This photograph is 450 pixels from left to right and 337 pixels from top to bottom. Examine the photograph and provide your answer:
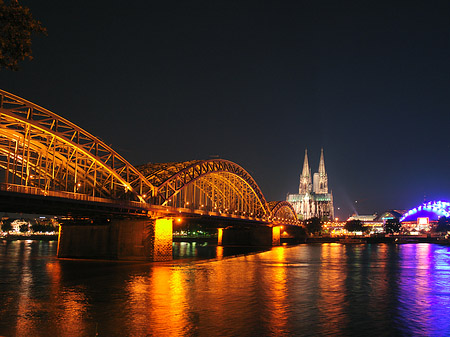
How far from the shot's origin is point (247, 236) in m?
152

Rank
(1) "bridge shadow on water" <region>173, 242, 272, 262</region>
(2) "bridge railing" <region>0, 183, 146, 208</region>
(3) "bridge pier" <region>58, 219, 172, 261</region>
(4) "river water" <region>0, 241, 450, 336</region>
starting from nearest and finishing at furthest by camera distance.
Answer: (4) "river water" <region>0, 241, 450, 336</region>, (2) "bridge railing" <region>0, 183, 146, 208</region>, (3) "bridge pier" <region>58, 219, 172, 261</region>, (1) "bridge shadow on water" <region>173, 242, 272, 262</region>

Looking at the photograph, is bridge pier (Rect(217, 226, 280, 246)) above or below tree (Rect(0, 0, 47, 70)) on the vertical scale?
below

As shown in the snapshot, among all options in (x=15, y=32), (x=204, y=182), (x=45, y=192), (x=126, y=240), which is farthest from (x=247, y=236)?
(x=15, y=32)

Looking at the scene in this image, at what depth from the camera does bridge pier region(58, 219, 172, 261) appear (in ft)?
222

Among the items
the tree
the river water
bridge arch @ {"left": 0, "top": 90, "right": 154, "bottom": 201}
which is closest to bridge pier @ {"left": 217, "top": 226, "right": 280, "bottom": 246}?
bridge arch @ {"left": 0, "top": 90, "right": 154, "bottom": 201}

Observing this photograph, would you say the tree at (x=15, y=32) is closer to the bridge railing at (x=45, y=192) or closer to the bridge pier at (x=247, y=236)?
the bridge railing at (x=45, y=192)

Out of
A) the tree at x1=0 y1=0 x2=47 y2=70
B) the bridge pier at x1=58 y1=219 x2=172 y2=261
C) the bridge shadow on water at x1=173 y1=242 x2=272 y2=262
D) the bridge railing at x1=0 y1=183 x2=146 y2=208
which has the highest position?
the tree at x1=0 y1=0 x2=47 y2=70

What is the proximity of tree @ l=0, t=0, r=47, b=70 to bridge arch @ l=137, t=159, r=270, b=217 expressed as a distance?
59677 millimetres

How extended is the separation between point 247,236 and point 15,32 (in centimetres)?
13897

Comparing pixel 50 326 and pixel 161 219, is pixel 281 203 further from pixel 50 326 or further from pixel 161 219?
pixel 50 326

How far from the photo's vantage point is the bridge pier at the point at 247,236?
150000 mm

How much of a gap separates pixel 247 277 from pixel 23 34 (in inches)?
1500

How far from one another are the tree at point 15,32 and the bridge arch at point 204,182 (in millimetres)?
59677

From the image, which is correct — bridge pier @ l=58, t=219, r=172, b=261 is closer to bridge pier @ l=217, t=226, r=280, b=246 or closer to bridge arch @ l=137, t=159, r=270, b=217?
bridge arch @ l=137, t=159, r=270, b=217
